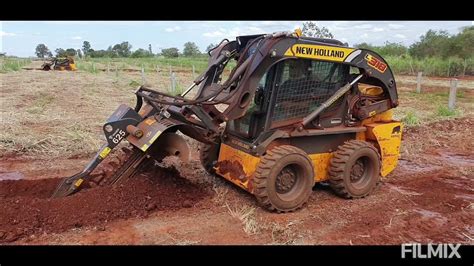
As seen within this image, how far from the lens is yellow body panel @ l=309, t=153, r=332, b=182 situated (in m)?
5.81

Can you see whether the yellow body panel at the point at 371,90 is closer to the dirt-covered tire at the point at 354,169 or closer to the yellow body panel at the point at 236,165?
the dirt-covered tire at the point at 354,169

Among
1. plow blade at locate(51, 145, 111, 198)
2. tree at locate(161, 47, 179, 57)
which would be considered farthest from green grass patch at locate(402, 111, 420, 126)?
tree at locate(161, 47, 179, 57)

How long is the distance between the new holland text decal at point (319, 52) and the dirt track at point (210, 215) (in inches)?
76.8

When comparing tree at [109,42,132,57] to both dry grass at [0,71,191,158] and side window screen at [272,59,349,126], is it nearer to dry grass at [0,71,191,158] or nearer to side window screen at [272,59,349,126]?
dry grass at [0,71,191,158]

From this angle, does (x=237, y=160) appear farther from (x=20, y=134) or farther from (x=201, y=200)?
(x=20, y=134)

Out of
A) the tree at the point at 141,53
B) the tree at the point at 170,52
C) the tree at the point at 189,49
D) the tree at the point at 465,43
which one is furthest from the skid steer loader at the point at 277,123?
the tree at the point at 170,52

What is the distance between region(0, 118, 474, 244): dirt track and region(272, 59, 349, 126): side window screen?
4.11 ft

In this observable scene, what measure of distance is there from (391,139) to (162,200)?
3566mm

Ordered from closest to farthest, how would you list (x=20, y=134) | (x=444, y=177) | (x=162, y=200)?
(x=162, y=200)
(x=444, y=177)
(x=20, y=134)

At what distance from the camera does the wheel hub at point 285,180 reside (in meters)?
5.32

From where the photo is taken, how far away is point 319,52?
17.9 feet

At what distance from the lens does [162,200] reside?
530 cm

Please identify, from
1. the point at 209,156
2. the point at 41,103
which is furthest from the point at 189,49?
the point at 209,156
